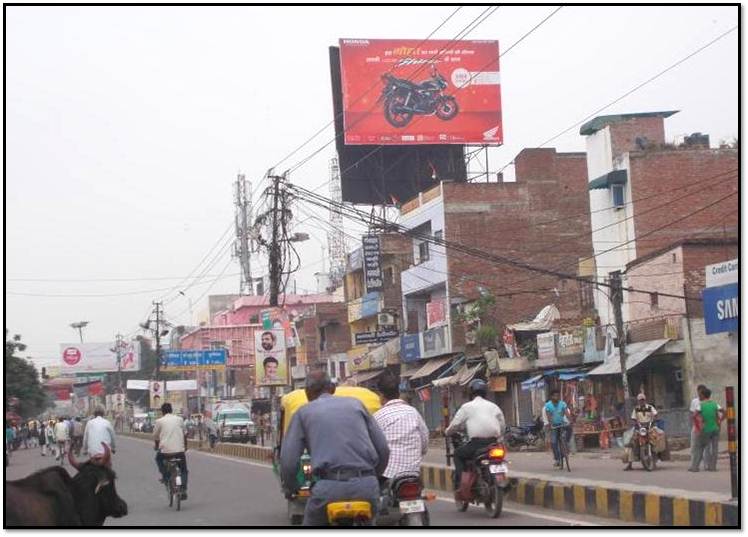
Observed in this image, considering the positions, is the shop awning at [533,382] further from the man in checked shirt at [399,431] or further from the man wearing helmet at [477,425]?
the man in checked shirt at [399,431]

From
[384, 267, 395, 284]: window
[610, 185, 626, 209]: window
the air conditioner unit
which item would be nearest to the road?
[610, 185, 626, 209]: window

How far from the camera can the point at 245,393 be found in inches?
3767

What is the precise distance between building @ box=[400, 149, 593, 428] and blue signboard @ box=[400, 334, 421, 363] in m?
0.04

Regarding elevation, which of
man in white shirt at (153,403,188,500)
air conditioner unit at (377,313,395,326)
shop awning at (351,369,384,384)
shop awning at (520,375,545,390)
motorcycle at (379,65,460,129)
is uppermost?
motorcycle at (379,65,460,129)

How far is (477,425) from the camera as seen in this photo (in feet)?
48.7

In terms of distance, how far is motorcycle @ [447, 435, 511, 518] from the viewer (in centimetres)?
1452

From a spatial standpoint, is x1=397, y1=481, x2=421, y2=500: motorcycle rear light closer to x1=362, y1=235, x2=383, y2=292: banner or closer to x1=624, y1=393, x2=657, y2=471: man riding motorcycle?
x1=624, y1=393, x2=657, y2=471: man riding motorcycle

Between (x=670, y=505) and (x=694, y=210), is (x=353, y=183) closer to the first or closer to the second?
(x=694, y=210)

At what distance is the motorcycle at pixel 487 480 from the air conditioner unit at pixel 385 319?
4467 centimetres

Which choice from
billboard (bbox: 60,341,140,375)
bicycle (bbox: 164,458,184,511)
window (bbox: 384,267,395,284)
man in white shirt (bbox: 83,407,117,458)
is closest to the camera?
bicycle (bbox: 164,458,184,511)

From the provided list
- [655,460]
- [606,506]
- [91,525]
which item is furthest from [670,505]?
[655,460]

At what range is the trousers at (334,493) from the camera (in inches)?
314

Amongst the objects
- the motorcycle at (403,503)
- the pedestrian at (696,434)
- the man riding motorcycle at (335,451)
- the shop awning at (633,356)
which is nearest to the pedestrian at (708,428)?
the pedestrian at (696,434)

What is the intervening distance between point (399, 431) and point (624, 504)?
4.54 metres
